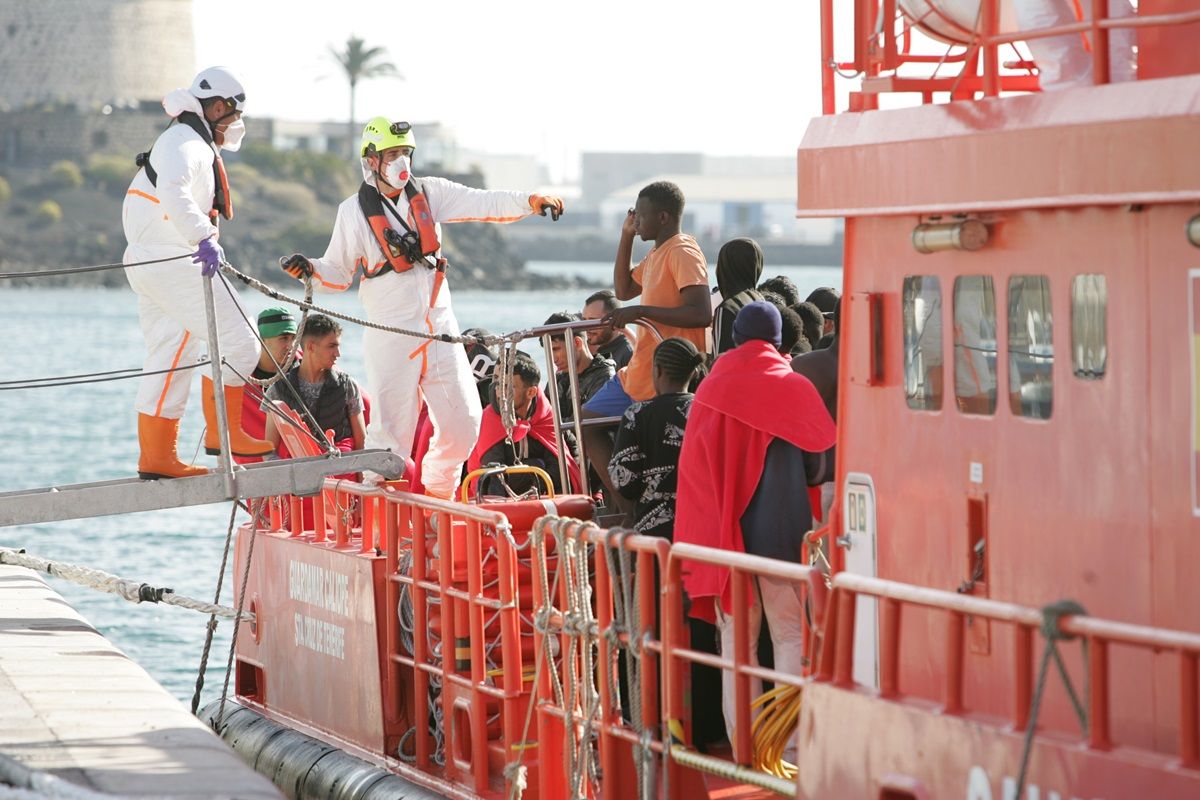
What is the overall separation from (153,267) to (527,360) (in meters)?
1.91

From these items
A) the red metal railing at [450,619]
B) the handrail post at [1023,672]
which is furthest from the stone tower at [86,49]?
the handrail post at [1023,672]

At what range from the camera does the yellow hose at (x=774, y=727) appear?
6.78 metres

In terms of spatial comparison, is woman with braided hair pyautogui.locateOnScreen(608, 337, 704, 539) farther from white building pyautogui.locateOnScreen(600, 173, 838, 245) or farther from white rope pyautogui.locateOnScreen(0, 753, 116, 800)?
white building pyautogui.locateOnScreen(600, 173, 838, 245)

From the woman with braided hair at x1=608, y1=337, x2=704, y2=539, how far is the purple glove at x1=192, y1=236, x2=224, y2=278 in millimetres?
2189

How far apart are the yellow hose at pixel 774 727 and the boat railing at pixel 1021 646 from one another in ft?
2.19

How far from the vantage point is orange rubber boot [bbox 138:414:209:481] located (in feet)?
30.9

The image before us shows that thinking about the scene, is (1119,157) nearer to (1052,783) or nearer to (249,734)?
(1052,783)

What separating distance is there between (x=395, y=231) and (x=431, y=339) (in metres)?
0.57

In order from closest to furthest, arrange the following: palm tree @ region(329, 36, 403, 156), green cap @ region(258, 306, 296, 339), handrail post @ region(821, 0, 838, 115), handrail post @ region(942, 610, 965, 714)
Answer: handrail post @ region(942, 610, 965, 714), handrail post @ region(821, 0, 838, 115), green cap @ region(258, 306, 296, 339), palm tree @ region(329, 36, 403, 156)

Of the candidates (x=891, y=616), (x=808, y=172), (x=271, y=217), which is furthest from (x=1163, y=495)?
(x=271, y=217)

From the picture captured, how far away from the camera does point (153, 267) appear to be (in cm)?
931

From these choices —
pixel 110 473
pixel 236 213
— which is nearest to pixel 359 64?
pixel 236 213

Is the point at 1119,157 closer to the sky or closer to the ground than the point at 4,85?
closer to the ground

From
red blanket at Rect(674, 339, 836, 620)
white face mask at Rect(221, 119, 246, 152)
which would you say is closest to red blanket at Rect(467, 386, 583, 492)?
white face mask at Rect(221, 119, 246, 152)
